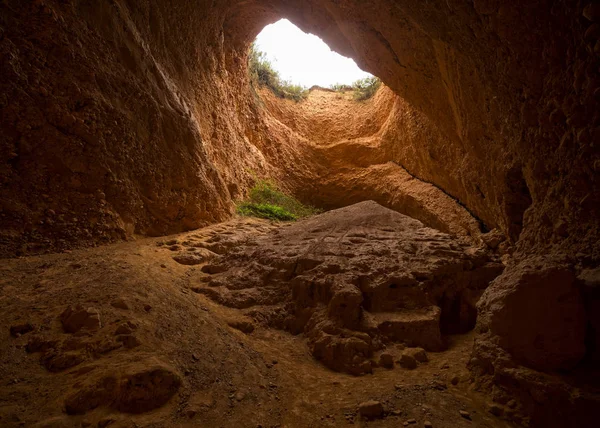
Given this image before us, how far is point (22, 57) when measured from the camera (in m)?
3.49

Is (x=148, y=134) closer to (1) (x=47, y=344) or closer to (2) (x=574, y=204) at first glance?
(1) (x=47, y=344)

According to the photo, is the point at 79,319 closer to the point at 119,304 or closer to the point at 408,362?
the point at 119,304

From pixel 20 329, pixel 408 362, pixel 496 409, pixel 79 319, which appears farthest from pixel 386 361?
pixel 20 329

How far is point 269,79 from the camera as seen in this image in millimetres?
12383

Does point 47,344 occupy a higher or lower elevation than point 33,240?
lower

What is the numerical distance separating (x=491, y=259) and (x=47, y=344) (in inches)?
174

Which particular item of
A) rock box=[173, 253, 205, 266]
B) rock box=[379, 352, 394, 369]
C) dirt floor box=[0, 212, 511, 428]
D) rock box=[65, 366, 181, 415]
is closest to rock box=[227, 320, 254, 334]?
dirt floor box=[0, 212, 511, 428]

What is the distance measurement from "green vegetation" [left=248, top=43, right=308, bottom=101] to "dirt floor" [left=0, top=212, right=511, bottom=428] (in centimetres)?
948

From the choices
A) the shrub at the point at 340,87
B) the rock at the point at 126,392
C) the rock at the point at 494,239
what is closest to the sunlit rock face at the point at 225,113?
the rock at the point at 494,239

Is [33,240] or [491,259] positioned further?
[491,259]

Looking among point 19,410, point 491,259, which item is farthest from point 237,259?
point 491,259

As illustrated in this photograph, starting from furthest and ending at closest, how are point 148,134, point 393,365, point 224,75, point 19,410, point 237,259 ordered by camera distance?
1. point 224,75
2. point 148,134
3. point 237,259
4. point 393,365
5. point 19,410

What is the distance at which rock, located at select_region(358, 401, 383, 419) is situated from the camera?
2.12 metres

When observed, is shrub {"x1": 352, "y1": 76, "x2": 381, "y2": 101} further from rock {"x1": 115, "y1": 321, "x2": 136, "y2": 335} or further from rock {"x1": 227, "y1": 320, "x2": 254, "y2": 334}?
rock {"x1": 115, "y1": 321, "x2": 136, "y2": 335}
